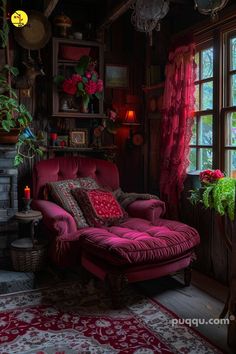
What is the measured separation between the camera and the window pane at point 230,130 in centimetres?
333

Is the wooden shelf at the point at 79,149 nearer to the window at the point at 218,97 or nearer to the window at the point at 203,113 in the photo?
the window at the point at 203,113

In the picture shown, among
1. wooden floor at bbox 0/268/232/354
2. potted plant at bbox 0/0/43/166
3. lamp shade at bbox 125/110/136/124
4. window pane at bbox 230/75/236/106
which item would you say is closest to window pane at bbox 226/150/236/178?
window pane at bbox 230/75/236/106

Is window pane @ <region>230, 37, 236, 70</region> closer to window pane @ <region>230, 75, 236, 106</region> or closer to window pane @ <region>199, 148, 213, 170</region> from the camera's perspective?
window pane @ <region>230, 75, 236, 106</region>

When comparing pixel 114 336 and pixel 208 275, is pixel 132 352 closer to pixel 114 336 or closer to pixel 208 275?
pixel 114 336

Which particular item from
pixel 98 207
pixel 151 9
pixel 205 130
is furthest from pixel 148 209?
pixel 151 9

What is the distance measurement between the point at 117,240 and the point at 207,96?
5.70ft

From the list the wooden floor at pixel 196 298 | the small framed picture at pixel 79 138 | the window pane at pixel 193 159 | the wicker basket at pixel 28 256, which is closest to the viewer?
the wooden floor at pixel 196 298

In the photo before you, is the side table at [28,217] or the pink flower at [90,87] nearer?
the side table at [28,217]

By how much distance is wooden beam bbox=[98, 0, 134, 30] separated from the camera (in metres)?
3.42

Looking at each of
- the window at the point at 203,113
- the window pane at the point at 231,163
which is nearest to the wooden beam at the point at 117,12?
the window at the point at 203,113

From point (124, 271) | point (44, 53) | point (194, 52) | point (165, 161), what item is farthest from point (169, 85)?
point (124, 271)

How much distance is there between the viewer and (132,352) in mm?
2139

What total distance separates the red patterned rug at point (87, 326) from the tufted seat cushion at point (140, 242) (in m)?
0.35

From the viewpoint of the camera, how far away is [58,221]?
10.2ft
